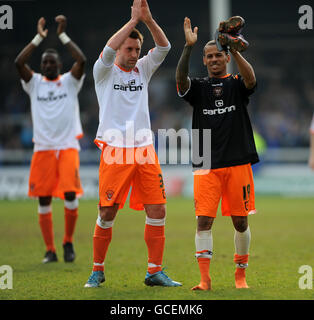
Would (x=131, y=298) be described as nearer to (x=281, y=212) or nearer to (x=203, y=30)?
(x=281, y=212)

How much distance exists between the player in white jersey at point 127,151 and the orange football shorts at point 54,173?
2.34 metres

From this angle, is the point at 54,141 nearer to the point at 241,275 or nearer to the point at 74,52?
the point at 74,52

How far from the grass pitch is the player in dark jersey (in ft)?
1.68

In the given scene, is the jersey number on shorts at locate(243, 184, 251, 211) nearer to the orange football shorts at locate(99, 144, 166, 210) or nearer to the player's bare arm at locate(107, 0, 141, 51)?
the orange football shorts at locate(99, 144, 166, 210)

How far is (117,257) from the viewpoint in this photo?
8758mm

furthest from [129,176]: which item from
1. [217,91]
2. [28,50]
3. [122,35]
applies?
[28,50]

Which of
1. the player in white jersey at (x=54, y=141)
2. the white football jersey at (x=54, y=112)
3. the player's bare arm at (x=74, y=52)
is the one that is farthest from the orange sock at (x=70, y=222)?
the player's bare arm at (x=74, y=52)

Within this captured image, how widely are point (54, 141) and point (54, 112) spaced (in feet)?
1.30

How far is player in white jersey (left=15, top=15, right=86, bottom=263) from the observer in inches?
347

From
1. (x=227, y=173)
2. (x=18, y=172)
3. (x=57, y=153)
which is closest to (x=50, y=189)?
(x=57, y=153)

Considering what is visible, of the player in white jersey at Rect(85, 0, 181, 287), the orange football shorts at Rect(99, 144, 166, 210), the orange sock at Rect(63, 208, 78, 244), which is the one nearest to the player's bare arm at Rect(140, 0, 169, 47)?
the player in white jersey at Rect(85, 0, 181, 287)

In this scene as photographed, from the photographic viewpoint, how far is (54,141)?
29.0ft

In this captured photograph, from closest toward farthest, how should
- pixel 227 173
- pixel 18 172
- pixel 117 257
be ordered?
pixel 227 173 < pixel 117 257 < pixel 18 172
